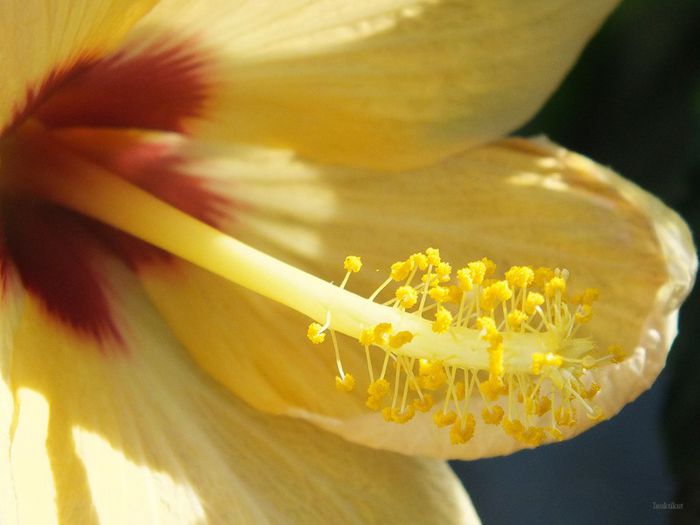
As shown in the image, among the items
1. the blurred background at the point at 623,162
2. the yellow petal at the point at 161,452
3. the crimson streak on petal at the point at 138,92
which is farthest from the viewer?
the blurred background at the point at 623,162

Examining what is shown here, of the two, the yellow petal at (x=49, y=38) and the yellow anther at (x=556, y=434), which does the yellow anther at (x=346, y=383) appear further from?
the yellow petal at (x=49, y=38)

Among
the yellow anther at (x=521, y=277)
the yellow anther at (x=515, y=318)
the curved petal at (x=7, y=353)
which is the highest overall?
the curved petal at (x=7, y=353)

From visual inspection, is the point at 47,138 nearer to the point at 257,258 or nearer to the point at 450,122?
the point at 257,258

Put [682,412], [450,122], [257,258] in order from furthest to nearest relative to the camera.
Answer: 1. [682,412]
2. [450,122]
3. [257,258]

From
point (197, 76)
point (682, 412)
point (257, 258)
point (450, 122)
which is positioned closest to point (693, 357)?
point (682, 412)

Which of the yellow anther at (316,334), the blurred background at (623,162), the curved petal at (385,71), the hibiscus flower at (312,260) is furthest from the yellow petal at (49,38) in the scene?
the blurred background at (623,162)

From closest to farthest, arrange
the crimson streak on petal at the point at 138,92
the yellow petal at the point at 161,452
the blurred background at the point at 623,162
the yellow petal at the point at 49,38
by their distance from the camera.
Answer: the yellow petal at the point at 49,38, the yellow petal at the point at 161,452, the crimson streak on petal at the point at 138,92, the blurred background at the point at 623,162

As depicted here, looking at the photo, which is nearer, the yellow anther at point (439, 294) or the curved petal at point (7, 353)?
the curved petal at point (7, 353)

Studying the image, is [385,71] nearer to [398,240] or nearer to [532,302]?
[398,240]
